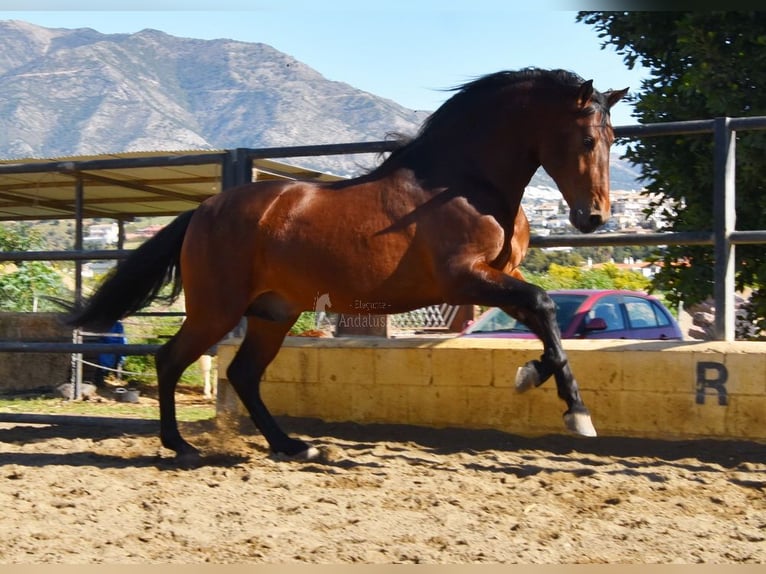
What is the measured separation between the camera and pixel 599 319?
383 inches

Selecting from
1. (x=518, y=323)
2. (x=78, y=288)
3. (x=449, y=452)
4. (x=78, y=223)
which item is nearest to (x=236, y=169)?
(x=449, y=452)

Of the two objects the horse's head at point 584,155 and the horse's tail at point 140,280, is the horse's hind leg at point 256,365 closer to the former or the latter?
the horse's tail at point 140,280

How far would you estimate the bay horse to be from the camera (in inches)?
204

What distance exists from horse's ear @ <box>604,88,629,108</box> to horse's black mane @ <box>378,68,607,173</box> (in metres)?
0.26

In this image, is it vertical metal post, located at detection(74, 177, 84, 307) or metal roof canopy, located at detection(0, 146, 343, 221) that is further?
vertical metal post, located at detection(74, 177, 84, 307)

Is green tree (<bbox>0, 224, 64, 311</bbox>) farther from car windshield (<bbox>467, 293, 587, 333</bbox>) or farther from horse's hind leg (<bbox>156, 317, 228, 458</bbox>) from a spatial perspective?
horse's hind leg (<bbox>156, 317, 228, 458</bbox>)

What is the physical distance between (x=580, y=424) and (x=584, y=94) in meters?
1.86

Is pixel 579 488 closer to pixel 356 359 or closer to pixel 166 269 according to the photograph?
pixel 356 359

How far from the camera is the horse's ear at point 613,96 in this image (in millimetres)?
5355

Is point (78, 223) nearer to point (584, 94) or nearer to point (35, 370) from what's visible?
point (35, 370)

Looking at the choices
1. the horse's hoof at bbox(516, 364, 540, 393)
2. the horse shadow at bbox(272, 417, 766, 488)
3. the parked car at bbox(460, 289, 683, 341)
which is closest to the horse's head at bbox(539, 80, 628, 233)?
the horse's hoof at bbox(516, 364, 540, 393)

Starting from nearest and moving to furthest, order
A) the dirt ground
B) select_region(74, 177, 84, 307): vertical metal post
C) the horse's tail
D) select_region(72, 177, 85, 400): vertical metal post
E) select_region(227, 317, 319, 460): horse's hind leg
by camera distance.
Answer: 1. the dirt ground
2. select_region(227, 317, 319, 460): horse's hind leg
3. the horse's tail
4. select_region(74, 177, 84, 307): vertical metal post
5. select_region(72, 177, 85, 400): vertical metal post

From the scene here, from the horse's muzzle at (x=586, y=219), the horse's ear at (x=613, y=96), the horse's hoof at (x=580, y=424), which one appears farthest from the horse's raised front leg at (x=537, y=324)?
the horse's ear at (x=613, y=96)

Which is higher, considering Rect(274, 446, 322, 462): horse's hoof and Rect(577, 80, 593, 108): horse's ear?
Rect(577, 80, 593, 108): horse's ear
